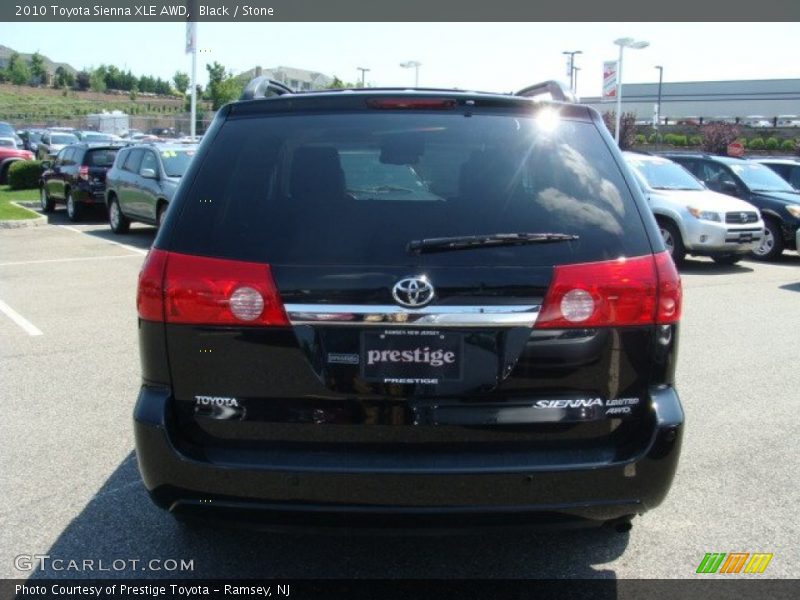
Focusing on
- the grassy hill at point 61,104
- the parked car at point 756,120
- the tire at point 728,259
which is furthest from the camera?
the grassy hill at point 61,104

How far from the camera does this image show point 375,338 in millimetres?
2842

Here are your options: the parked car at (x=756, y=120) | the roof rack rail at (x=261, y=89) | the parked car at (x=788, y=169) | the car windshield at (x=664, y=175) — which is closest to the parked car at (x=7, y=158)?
the car windshield at (x=664, y=175)

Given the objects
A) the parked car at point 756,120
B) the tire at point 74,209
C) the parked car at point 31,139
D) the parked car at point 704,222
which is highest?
the parked car at point 756,120

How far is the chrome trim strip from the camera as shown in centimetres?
280

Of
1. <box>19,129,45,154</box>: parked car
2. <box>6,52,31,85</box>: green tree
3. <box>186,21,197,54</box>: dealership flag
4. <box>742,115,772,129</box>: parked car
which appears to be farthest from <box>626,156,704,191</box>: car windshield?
<box>6,52,31,85</box>: green tree

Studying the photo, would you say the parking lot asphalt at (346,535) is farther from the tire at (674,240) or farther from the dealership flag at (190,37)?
the dealership flag at (190,37)

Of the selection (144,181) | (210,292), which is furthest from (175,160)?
(210,292)

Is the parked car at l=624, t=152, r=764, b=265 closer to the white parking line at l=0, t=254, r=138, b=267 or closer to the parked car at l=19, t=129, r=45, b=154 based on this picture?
the white parking line at l=0, t=254, r=138, b=267

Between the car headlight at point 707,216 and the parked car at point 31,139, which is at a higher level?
the parked car at point 31,139

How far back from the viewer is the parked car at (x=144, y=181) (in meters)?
15.7

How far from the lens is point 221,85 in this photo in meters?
57.9

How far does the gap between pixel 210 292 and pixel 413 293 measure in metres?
0.69

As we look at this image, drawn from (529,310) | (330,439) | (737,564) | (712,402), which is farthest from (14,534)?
(712,402)

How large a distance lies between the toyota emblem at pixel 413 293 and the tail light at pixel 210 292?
380mm
